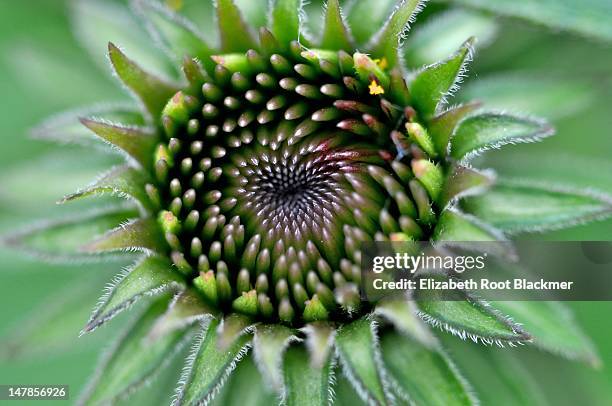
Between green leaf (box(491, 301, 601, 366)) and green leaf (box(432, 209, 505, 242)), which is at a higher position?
green leaf (box(432, 209, 505, 242))

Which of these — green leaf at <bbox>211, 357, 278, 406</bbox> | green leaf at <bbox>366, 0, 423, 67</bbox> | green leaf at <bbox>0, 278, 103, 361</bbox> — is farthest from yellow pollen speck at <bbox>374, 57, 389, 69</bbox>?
green leaf at <bbox>0, 278, 103, 361</bbox>

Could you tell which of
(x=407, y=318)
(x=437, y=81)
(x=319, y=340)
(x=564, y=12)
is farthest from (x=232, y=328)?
(x=564, y=12)

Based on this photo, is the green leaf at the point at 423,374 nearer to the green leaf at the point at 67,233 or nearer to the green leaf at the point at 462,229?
the green leaf at the point at 462,229

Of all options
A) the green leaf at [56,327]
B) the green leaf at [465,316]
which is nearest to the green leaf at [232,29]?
the green leaf at [465,316]

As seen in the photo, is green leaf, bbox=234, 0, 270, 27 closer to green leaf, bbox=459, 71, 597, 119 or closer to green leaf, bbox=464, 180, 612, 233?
green leaf, bbox=459, 71, 597, 119

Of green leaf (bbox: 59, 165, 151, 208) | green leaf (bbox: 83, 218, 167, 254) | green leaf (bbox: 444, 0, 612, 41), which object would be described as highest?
green leaf (bbox: 444, 0, 612, 41)
